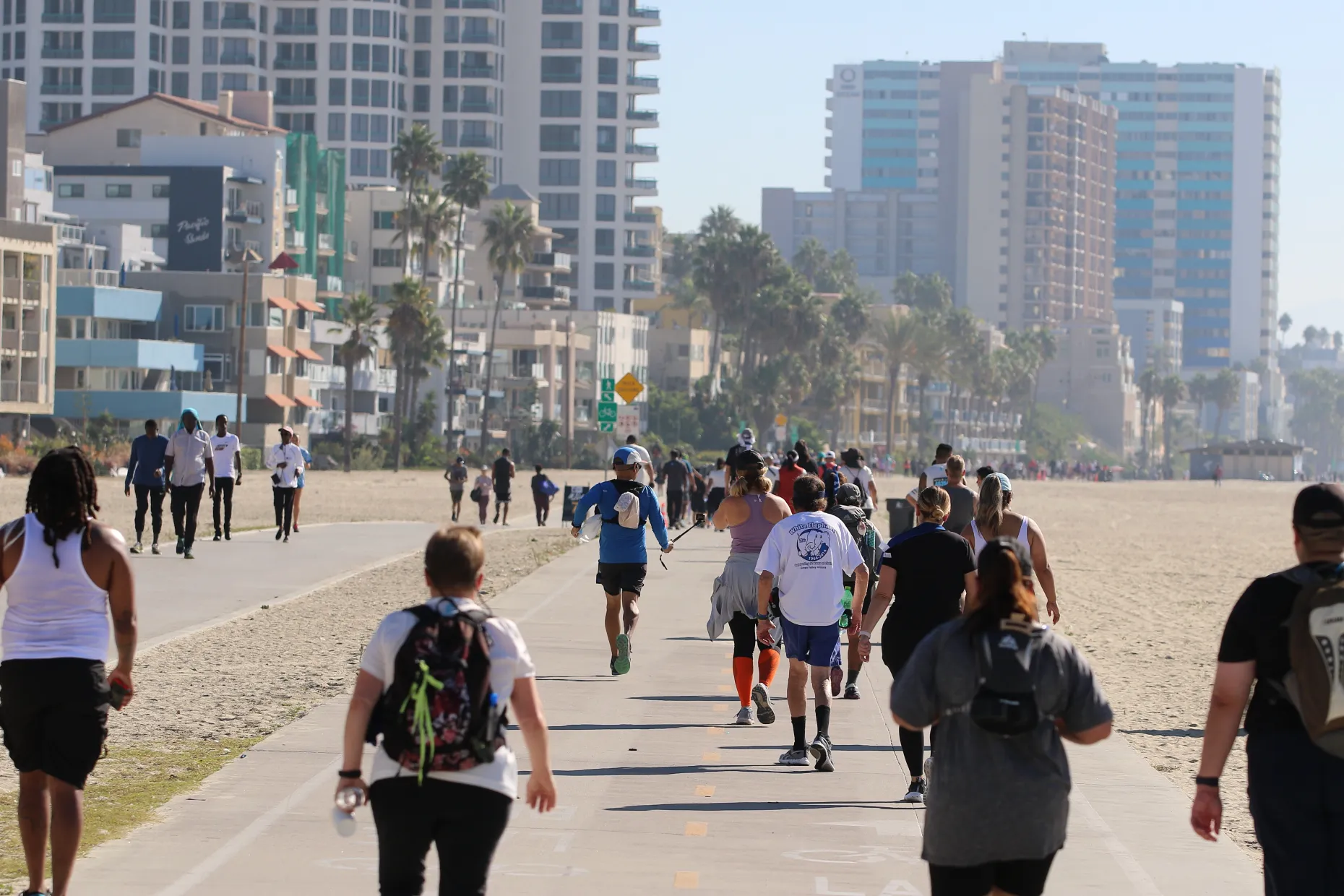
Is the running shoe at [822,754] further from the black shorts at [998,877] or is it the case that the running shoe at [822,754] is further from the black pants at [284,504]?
the black pants at [284,504]

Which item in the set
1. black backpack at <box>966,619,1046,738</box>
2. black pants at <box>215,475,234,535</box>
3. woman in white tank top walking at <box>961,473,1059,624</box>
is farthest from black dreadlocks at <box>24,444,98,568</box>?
black pants at <box>215,475,234,535</box>

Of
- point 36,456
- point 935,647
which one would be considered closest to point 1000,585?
point 935,647

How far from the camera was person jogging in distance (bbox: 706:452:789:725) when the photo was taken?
12.4 m

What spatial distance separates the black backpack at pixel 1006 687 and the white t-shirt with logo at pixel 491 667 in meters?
1.21

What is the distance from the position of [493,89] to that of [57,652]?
163 meters

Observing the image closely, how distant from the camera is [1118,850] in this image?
29.3 feet

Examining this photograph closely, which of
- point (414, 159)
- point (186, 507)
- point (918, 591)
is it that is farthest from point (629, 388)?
point (414, 159)

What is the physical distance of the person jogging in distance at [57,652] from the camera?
22.0 feet

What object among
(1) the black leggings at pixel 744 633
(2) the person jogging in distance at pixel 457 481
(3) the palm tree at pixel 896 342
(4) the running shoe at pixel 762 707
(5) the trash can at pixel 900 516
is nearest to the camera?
(4) the running shoe at pixel 762 707

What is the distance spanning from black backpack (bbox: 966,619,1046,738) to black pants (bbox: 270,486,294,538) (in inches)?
984

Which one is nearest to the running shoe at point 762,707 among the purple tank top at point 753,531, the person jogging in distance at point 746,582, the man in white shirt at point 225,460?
the person jogging in distance at point 746,582

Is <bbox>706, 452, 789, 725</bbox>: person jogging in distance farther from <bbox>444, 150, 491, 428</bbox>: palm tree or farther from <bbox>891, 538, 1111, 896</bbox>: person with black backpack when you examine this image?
<bbox>444, 150, 491, 428</bbox>: palm tree

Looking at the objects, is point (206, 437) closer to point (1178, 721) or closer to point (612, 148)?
point (1178, 721)

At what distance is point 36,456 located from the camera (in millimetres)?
66375
